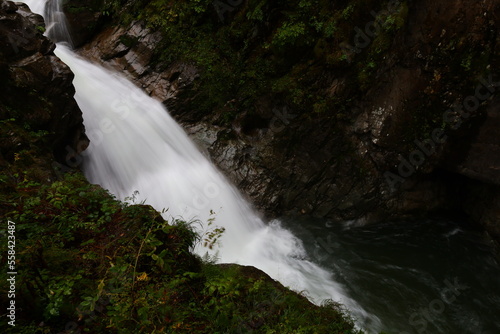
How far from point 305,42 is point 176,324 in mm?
6781

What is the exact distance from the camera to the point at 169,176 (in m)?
7.13

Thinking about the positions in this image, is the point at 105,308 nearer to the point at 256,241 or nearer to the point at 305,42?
the point at 256,241

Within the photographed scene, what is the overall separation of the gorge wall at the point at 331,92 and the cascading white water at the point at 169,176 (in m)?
0.49

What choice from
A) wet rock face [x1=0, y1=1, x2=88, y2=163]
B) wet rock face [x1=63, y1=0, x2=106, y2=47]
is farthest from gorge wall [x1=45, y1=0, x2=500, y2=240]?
wet rock face [x1=0, y1=1, x2=88, y2=163]

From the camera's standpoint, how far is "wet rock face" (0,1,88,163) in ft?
15.4

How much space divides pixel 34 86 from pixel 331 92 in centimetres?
605

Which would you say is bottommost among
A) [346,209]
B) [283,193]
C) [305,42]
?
[283,193]

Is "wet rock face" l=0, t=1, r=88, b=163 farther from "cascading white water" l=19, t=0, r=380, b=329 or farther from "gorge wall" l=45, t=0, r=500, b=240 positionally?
"gorge wall" l=45, t=0, r=500, b=240

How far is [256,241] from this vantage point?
22.6 feet

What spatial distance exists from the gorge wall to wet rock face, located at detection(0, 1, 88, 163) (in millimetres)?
2982

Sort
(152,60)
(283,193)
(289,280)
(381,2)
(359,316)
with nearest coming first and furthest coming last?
1. (359,316)
2. (289,280)
3. (381,2)
4. (283,193)
5. (152,60)

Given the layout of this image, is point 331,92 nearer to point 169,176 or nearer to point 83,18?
point 169,176

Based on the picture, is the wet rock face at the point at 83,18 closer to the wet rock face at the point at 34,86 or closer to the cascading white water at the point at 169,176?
the cascading white water at the point at 169,176

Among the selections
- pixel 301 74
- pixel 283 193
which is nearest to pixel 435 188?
pixel 283 193
